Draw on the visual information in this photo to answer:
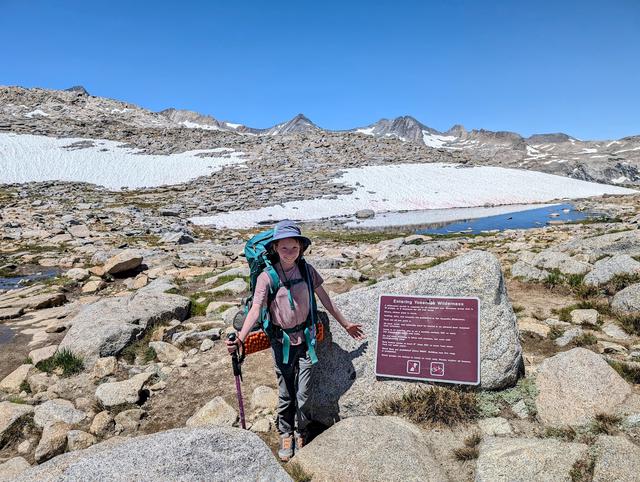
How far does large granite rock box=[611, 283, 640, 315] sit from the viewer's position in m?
7.77

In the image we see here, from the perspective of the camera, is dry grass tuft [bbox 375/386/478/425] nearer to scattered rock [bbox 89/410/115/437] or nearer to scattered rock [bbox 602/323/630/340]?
scattered rock [bbox 602/323/630/340]

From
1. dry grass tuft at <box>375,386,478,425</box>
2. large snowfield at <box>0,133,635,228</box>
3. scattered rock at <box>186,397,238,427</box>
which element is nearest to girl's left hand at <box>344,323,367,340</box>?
dry grass tuft at <box>375,386,478,425</box>

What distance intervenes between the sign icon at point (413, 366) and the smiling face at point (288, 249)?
235 centimetres

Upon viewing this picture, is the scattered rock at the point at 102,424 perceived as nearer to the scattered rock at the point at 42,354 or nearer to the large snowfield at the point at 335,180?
the scattered rock at the point at 42,354

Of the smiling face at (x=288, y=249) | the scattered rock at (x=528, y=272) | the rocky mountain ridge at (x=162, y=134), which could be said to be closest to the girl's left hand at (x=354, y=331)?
the smiling face at (x=288, y=249)

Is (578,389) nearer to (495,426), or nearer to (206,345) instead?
(495,426)

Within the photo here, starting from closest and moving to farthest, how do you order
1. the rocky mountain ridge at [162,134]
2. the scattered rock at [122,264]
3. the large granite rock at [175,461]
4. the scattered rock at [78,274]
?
the large granite rock at [175,461]
the scattered rock at [78,274]
the scattered rock at [122,264]
the rocky mountain ridge at [162,134]

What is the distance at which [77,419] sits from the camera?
6.11m

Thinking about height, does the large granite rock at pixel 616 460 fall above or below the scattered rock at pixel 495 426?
above

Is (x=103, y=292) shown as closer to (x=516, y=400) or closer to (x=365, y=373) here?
(x=365, y=373)

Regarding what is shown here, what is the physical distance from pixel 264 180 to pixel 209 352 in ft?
149

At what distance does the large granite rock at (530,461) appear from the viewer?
385 centimetres

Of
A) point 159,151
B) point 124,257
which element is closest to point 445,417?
point 124,257

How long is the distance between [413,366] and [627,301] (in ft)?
17.9
